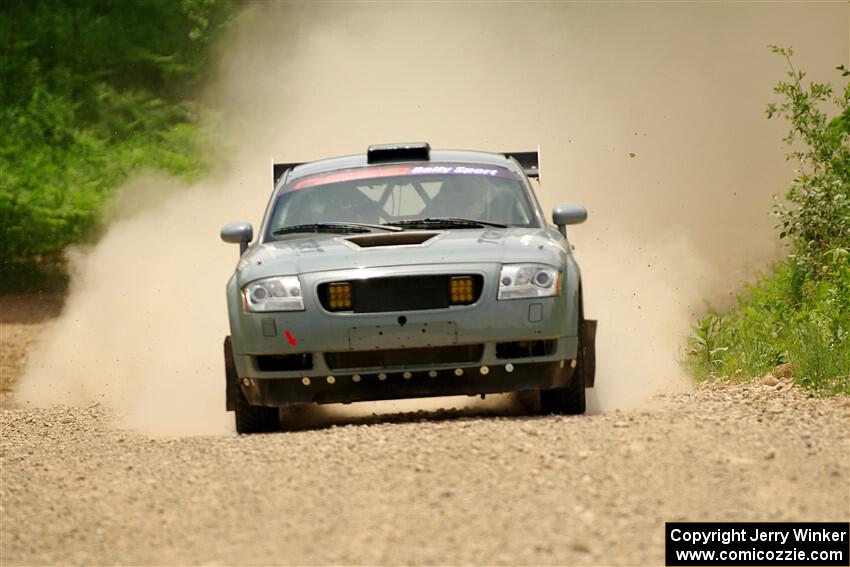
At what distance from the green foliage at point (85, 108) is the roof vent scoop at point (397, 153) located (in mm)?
12349

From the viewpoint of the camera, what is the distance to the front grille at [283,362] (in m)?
9.50

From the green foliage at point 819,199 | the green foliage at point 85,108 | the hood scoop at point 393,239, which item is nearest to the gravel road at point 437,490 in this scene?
the hood scoop at point 393,239

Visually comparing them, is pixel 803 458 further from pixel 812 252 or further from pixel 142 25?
pixel 142 25

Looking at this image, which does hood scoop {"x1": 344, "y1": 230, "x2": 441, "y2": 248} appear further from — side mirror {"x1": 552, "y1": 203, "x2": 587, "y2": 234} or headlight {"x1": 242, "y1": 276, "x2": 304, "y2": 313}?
side mirror {"x1": 552, "y1": 203, "x2": 587, "y2": 234}

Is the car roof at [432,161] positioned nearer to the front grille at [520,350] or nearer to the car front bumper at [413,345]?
the car front bumper at [413,345]

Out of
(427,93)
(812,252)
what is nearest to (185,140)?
(427,93)

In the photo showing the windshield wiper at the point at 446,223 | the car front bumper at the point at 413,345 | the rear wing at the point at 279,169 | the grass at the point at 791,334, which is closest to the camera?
the car front bumper at the point at 413,345

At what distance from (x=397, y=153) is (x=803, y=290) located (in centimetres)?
573

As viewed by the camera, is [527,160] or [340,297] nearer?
[340,297]

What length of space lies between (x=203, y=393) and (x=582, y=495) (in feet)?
20.4

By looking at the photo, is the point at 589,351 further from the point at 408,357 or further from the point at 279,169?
the point at 279,169

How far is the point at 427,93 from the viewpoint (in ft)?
89.7

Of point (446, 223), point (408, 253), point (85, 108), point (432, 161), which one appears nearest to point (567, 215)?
point (446, 223)

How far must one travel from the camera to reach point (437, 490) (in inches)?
286
